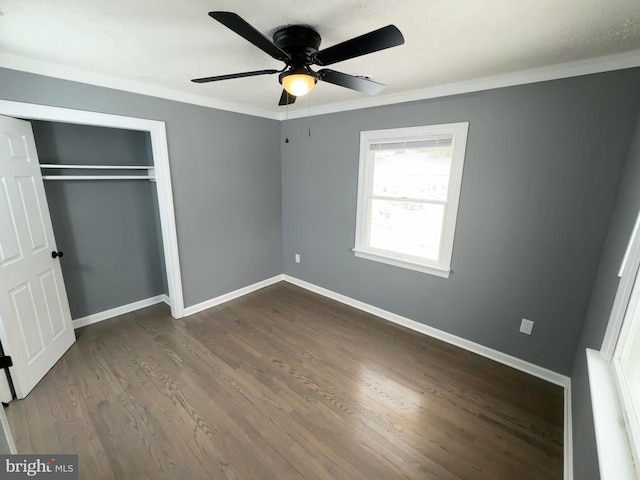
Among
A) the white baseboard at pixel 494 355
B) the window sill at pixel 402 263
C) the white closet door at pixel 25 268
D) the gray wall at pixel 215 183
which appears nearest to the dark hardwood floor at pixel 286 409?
the white baseboard at pixel 494 355

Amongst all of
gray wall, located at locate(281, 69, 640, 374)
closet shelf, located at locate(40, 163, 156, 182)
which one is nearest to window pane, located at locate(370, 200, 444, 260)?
gray wall, located at locate(281, 69, 640, 374)

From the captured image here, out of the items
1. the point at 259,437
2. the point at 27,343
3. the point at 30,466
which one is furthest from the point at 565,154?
the point at 27,343

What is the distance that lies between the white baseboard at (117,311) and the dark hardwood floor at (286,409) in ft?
0.45

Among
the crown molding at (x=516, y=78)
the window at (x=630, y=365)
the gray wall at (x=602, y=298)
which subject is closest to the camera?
the window at (x=630, y=365)

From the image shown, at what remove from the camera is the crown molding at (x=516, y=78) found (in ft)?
5.57

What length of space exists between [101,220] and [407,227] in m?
3.33

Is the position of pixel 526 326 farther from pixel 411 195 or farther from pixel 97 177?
pixel 97 177

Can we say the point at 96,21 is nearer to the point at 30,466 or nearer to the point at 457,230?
the point at 30,466

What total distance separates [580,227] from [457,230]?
2.71ft

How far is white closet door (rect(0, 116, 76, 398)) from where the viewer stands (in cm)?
189

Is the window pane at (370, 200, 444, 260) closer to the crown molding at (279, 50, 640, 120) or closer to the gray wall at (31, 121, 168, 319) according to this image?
the crown molding at (279, 50, 640, 120)

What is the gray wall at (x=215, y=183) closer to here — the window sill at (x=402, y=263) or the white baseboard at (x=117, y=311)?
the white baseboard at (x=117, y=311)

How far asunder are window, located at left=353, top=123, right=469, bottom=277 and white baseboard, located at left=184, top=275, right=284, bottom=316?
1535 millimetres

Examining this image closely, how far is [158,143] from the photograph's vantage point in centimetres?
265
